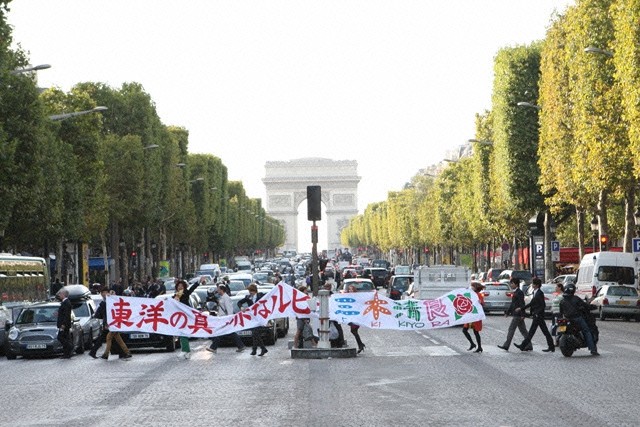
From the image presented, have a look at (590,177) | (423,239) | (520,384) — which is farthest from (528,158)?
(423,239)

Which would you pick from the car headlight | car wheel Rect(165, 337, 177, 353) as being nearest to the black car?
car wheel Rect(165, 337, 177, 353)

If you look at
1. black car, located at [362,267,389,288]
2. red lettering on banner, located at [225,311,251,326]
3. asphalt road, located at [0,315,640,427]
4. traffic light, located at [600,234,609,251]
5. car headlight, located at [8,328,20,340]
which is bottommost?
asphalt road, located at [0,315,640,427]

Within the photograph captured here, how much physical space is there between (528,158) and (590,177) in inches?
657

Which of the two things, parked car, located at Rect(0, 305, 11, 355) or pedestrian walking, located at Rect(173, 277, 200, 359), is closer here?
pedestrian walking, located at Rect(173, 277, 200, 359)

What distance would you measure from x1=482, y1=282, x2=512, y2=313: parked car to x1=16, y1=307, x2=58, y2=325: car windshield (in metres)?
24.5

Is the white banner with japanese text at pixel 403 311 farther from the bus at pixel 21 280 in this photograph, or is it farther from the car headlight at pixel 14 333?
the bus at pixel 21 280

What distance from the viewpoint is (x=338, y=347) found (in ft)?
108

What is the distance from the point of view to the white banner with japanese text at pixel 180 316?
3319cm

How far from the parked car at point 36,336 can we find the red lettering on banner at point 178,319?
117 inches

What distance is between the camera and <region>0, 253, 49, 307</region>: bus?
4144cm

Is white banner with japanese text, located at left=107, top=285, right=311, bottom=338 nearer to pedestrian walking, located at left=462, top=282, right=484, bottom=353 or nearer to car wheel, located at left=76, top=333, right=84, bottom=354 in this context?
car wheel, located at left=76, top=333, right=84, bottom=354

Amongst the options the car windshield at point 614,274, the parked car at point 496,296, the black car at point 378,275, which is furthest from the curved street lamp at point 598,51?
the black car at point 378,275

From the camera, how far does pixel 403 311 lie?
3403 cm

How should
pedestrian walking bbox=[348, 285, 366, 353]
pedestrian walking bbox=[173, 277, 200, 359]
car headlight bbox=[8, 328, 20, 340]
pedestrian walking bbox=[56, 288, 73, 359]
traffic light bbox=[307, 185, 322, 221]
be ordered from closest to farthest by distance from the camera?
traffic light bbox=[307, 185, 322, 221] → pedestrian walking bbox=[348, 285, 366, 353] → pedestrian walking bbox=[173, 277, 200, 359] → pedestrian walking bbox=[56, 288, 73, 359] → car headlight bbox=[8, 328, 20, 340]
